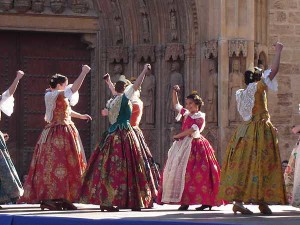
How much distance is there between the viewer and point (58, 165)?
1406cm

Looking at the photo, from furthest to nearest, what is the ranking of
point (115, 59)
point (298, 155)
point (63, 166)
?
point (115, 59) < point (63, 166) < point (298, 155)

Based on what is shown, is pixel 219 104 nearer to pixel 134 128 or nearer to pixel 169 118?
pixel 169 118

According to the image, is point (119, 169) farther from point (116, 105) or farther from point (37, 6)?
point (37, 6)

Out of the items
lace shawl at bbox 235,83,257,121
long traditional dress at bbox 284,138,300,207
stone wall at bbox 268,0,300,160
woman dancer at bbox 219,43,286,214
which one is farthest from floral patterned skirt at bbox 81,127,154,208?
stone wall at bbox 268,0,300,160

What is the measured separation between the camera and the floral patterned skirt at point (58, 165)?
14055 mm

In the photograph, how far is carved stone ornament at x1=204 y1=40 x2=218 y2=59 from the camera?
19.5 metres

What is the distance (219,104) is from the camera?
19531 mm

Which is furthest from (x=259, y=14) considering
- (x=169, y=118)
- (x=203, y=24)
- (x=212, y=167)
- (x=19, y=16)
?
(x=212, y=167)

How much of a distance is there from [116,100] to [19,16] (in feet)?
23.1

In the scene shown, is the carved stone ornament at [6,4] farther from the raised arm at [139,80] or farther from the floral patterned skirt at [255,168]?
the floral patterned skirt at [255,168]

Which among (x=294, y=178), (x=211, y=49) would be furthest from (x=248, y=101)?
(x=211, y=49)

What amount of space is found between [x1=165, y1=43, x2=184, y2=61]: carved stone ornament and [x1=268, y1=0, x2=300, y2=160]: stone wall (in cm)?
158

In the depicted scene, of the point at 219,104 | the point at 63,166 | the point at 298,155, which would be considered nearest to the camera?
the point at 298,155

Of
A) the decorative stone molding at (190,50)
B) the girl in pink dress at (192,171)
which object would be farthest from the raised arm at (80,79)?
the decorative stone molding at (190,50)
